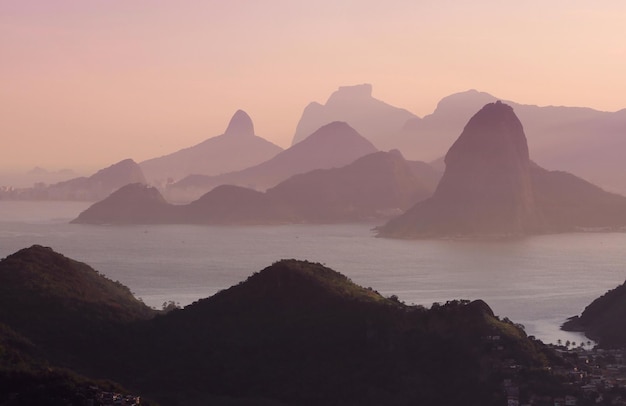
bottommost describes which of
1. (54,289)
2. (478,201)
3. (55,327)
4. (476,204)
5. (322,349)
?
(322,349)

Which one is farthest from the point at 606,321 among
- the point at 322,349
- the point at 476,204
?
the point at 476,204

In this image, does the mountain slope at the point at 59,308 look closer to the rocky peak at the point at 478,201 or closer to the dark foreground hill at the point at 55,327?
the dark foreground hill at the point at 55,327

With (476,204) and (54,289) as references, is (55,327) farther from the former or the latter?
(476,204)

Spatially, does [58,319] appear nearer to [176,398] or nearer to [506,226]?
[176,398]

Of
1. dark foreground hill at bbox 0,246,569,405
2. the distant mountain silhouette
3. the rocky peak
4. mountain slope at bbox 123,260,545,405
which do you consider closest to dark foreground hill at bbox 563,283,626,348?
dark foreground hill at bbox 0,246,569,405

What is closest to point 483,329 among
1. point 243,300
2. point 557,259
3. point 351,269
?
point 243,300
